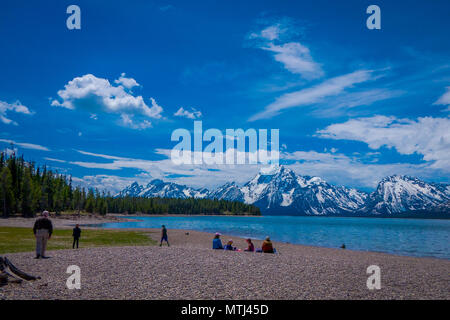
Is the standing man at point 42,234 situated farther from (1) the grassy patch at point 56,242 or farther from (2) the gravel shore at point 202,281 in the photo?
(1) the grassy patch at point 56,242

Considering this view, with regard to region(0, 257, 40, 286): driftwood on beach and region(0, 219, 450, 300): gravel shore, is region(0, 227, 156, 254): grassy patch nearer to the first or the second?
region(0, 219, 450, 300): gravel shore

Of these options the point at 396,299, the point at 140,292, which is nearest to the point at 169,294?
the point at 140,292

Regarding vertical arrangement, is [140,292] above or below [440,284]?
above

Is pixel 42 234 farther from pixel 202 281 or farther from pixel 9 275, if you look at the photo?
pixel 202 281

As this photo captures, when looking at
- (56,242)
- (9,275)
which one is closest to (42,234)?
(9,275)

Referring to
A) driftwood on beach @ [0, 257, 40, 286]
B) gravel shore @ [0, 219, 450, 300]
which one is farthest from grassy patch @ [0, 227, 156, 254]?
driftwood on beach @ [0, 257, 40, 286]

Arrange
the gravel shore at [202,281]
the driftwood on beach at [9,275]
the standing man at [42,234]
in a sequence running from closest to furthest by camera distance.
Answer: the gravel shore at [202,281], the driftwood on beach at [9,275], the standing man at [42,234]

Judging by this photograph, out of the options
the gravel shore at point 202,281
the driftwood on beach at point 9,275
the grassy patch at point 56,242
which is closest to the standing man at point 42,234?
the gravel shore at point 202,281

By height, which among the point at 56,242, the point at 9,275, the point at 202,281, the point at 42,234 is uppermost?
the point at 42,234

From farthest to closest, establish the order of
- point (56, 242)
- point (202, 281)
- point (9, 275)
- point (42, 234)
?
point (56, 242) → point (42, 234) → point (202, 281) → point (9, 275)
